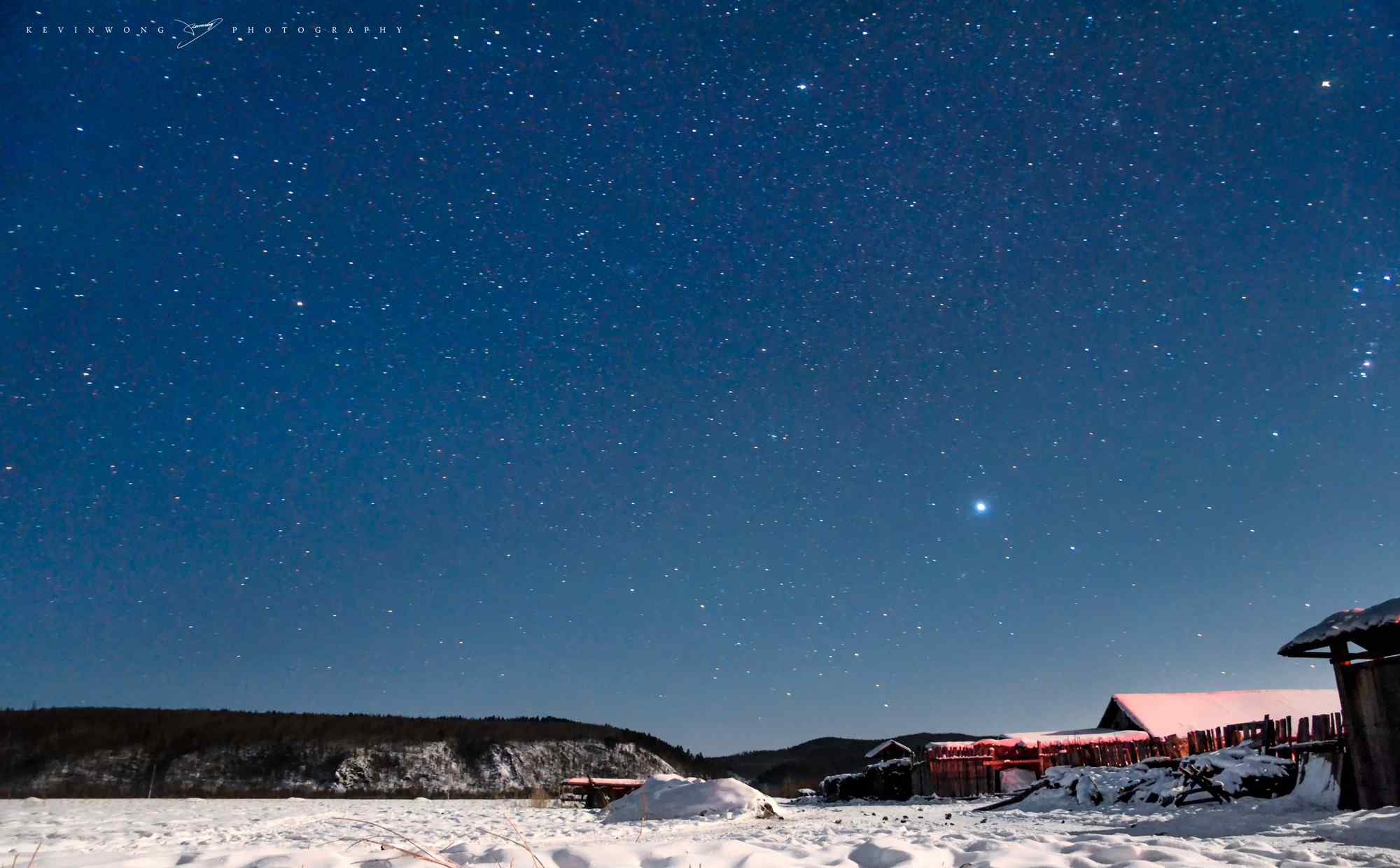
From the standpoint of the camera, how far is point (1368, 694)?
10.0 metres

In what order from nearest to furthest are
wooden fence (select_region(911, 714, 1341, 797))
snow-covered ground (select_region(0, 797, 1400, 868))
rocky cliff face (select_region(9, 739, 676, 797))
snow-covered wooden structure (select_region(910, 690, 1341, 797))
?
1. snow-covered ground (select_region(0, 797, 1400, 868))
2. snow-covered wooden structure (select_region(910, 690, 1341, 797))
3. wooden fence (select_region(911, 714, 1341, 797))
4. rocky cliff face (select_region(9, 739, 676, 797))

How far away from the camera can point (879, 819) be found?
13.4 metres

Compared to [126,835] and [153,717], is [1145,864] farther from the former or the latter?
[153,717]

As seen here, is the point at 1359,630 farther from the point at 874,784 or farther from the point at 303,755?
the point at 303,755

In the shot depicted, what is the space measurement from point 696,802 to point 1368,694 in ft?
34.5

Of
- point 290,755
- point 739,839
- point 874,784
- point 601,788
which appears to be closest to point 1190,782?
point 739,839

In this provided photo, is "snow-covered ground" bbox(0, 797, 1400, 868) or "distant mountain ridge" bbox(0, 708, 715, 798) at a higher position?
"snow-covered ground" bbox(0, 797, 1400, 868)

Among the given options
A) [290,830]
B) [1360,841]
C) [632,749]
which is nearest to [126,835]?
[290,830]

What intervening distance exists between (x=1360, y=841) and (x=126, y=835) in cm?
1408

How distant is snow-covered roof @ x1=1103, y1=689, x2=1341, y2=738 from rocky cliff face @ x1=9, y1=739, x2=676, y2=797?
27.3 metres

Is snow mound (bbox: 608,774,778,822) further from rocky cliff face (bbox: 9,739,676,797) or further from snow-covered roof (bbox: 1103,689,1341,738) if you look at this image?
rocky cliff face (bbox: 9,739,676,797)

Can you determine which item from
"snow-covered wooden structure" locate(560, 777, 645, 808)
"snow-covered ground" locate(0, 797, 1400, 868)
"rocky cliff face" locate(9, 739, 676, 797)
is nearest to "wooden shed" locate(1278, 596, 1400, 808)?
"snow-covered ground" locate(0, 797, 1400, 868)

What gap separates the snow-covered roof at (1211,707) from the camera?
31.6 m

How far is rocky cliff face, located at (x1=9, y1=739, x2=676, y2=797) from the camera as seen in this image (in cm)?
3616
